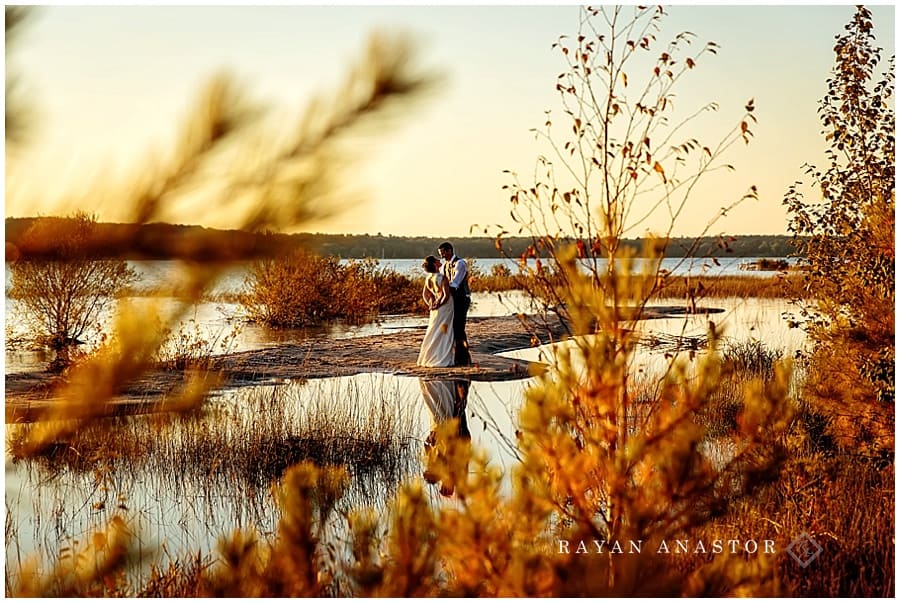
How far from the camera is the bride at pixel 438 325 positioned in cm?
1368

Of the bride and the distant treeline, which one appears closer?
the distant treeline

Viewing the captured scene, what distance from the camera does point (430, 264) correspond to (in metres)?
13.5

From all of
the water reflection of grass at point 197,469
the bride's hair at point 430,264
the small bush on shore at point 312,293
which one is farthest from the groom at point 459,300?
the small bush on shore at point 312,293

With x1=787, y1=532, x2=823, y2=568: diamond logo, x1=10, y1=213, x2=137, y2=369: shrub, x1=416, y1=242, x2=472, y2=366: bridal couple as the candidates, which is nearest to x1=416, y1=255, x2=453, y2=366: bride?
x1=416, y1=242, x2=472, y2=366: bridal couple

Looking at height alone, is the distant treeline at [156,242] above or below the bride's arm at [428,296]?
above

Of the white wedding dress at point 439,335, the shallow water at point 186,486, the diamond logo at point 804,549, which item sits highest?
the white wedding dress at point 439,335

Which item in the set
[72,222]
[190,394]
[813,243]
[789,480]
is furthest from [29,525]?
[813,243]

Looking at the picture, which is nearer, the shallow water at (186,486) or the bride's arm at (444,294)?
the shallow water at (186,486)

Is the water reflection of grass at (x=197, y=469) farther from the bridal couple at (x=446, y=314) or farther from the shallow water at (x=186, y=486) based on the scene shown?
the bridal couple at (x=446, y=314)

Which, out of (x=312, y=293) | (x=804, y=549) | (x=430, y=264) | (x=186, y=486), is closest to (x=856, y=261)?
(x=804, y=549)

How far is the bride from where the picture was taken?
1368 cm

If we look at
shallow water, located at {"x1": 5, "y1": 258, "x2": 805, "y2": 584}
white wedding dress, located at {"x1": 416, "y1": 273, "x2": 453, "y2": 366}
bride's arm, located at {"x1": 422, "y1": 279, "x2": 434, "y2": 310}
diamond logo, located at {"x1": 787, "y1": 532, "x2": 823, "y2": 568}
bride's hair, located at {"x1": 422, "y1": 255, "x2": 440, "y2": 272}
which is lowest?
shallow water, located at {"x1": 5, "y1": 258, "x2": 805, "y2": 584}

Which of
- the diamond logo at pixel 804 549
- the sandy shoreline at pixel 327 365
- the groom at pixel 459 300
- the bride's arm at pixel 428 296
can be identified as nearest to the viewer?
the diamond logo at pixel 804 549

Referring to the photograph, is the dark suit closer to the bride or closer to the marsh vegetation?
the bride
